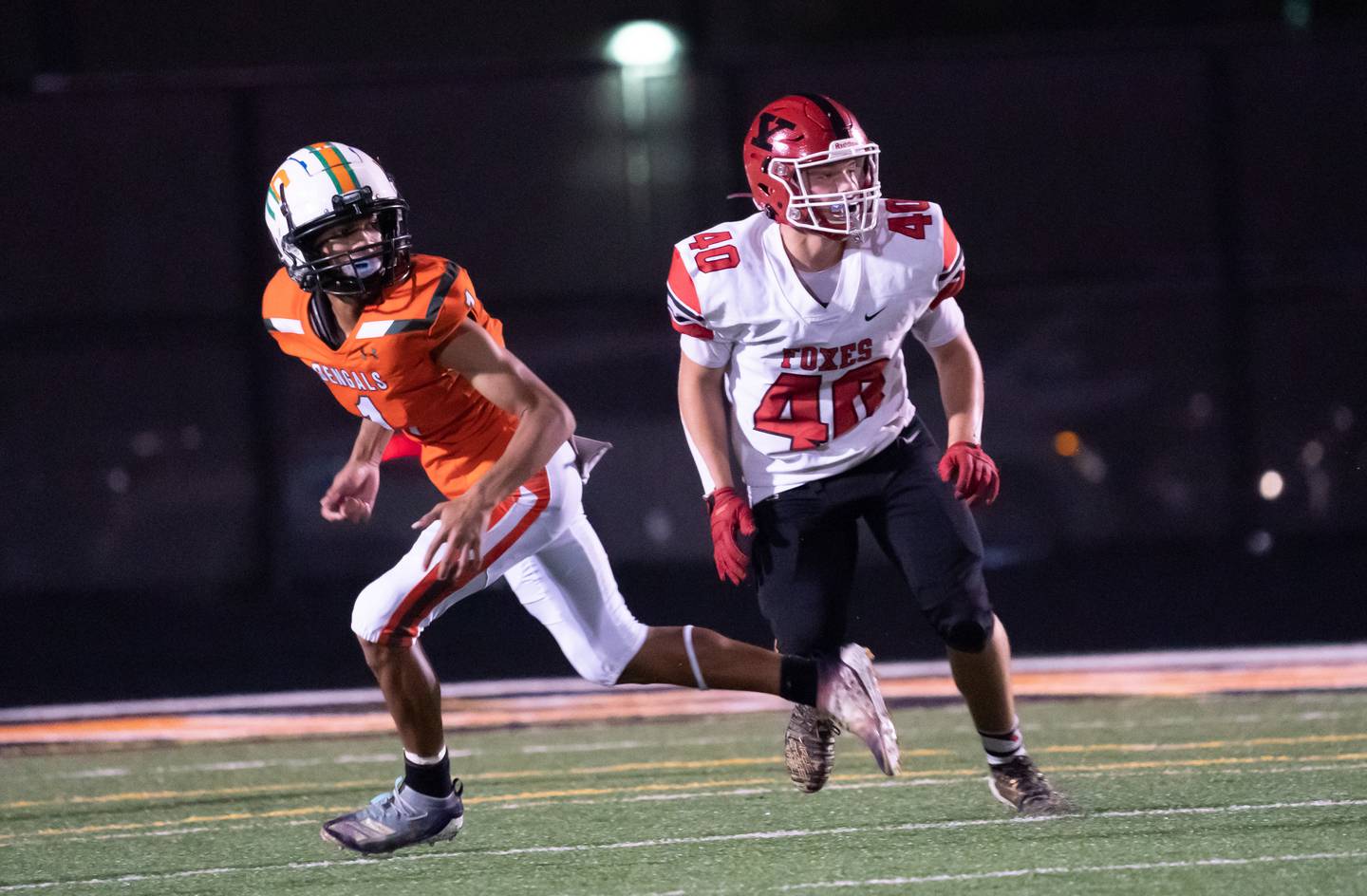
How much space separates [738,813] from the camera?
4.93 metres

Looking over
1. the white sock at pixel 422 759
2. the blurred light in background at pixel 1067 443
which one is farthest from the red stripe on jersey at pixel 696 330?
the blurred light in background at pixel 1067 443

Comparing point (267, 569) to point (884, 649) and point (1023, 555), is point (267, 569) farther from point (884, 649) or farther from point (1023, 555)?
point (1023, 555)

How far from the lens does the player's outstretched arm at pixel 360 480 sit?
15.2 feet

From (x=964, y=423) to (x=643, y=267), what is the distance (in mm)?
7163

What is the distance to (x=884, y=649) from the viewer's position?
970cm

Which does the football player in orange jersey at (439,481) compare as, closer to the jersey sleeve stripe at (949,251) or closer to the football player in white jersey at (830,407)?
the football player in white jersey at (830,407)

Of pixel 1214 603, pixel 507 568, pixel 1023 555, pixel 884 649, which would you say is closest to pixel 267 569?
pixel 884 649

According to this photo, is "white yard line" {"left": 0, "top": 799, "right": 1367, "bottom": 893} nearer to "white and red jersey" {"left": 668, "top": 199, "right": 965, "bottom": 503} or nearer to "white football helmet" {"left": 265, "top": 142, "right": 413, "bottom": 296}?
"white and red jersey" {"left": 668, "top": 199, "right": 965, "bottom": 503}

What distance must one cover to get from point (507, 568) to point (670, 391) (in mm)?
7283

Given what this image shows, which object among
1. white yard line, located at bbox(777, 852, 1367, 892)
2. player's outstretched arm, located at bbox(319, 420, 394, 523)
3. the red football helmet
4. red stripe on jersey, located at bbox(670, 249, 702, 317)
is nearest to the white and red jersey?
red stripe on jersey, located at bbox(670, 249, 702, 317)

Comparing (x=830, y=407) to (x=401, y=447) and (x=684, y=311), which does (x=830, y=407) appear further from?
(x=401, y=447)

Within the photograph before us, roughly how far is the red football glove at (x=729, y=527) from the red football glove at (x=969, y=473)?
0.49m

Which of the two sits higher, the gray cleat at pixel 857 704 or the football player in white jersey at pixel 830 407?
the football player in white jersey at pixel 830 407

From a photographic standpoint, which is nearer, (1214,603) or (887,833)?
(887,833)
